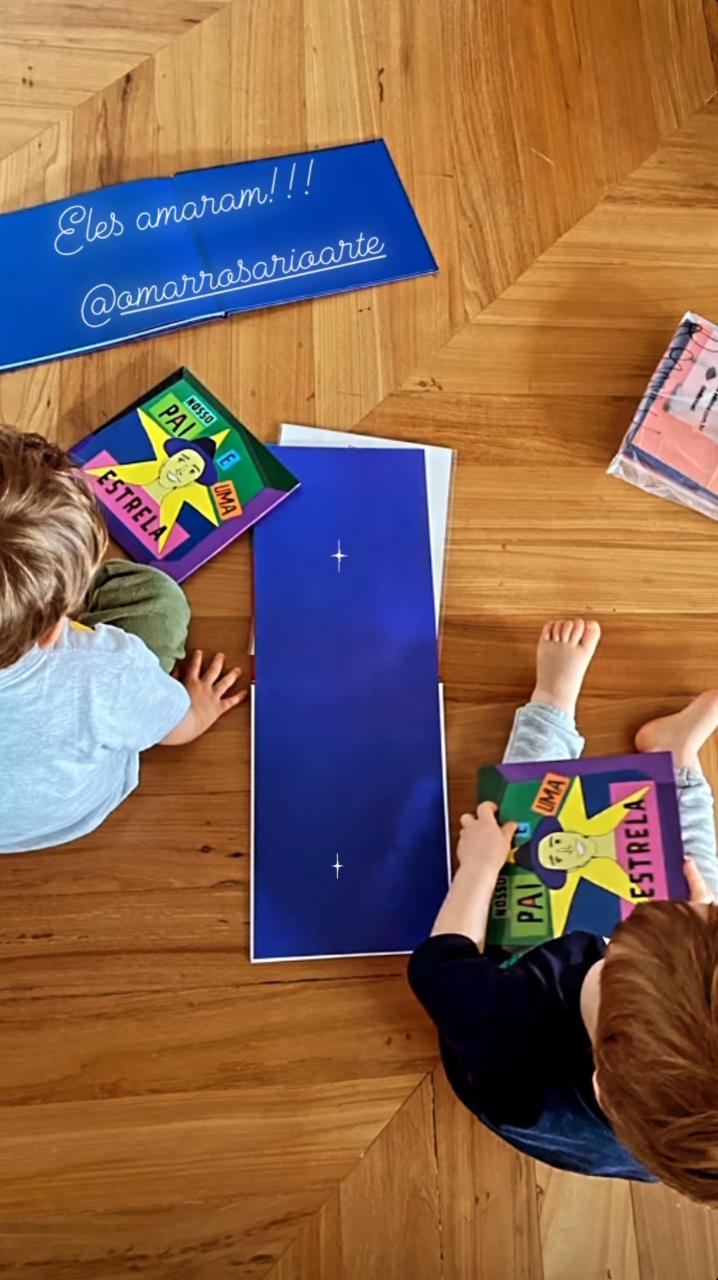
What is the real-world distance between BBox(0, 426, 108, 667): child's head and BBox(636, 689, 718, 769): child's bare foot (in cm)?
59

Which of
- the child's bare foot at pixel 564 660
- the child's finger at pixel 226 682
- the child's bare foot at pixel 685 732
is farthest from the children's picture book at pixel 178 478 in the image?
the child's bare foot at pixel 685 732

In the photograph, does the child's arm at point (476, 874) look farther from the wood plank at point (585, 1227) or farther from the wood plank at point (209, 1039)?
the wood plank at point (585, 1227)

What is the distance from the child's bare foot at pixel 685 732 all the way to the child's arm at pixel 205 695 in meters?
0.40

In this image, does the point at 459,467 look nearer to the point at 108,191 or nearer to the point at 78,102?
the point at 108,191

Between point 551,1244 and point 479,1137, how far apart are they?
0.35 ft

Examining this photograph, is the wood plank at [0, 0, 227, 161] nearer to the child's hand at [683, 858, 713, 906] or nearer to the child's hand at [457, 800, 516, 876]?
the child's hand at [457, 800, 516, 876]

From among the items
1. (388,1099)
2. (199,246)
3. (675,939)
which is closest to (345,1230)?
(388,1099)

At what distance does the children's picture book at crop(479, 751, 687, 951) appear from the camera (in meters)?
0.91

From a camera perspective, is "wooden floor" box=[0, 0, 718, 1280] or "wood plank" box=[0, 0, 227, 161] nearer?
"wooden floor" box=[0, 0, 718, 1280]

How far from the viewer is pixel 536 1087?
744 millimetres

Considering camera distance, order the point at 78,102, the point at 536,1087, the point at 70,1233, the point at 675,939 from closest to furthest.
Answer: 1. the point at 675,939
2. the point at 536,1087
3. the point at 70,1233
4. the point at 78,102

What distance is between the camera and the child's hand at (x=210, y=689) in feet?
3.19

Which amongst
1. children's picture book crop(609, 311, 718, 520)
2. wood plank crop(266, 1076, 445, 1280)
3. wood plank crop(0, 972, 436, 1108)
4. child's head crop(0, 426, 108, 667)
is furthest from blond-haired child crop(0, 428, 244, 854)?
children's picture book crop(609, 311, 718, 520)

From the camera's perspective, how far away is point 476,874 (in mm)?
914
